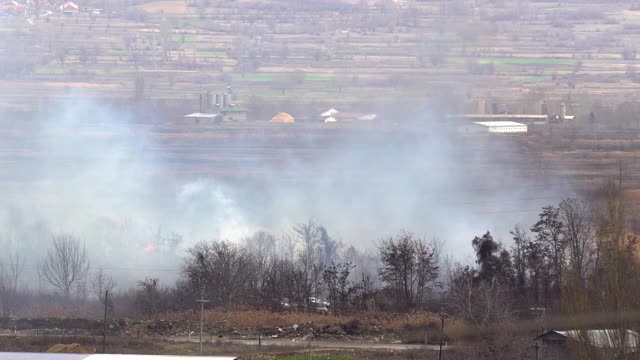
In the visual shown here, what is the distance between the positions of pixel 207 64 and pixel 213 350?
3387cm

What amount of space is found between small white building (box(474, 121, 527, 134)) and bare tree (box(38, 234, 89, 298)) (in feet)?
59.9

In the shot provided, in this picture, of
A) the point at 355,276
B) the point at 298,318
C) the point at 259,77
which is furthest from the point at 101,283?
the point at 259,77

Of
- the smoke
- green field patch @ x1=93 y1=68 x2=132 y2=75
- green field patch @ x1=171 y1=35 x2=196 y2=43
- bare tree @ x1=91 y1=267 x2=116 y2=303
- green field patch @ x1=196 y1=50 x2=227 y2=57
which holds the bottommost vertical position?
bare tree @ x1=91 y1=267 x2=116 y2=303

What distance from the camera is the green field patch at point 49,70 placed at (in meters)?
60.3

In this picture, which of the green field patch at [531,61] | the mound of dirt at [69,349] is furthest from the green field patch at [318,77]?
the mound of dirt at [69,349]

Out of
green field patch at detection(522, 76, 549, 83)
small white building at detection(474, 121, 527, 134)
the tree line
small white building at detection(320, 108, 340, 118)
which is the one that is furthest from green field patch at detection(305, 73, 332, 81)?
the tree line

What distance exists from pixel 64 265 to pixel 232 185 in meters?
9.82

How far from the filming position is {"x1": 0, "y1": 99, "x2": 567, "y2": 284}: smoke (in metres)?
46.1

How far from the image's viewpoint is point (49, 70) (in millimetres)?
61156

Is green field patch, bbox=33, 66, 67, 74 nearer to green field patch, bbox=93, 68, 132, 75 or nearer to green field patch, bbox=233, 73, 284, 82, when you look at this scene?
green field patch, bbox=93, 68, 132, 75

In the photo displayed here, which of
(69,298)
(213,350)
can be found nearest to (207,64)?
(69,298)

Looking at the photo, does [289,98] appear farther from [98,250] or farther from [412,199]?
[98,250]

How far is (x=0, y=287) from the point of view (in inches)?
1602

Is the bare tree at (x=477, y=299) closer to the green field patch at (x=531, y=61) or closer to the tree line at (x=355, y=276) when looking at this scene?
the tree line at (x=355, y=276)
